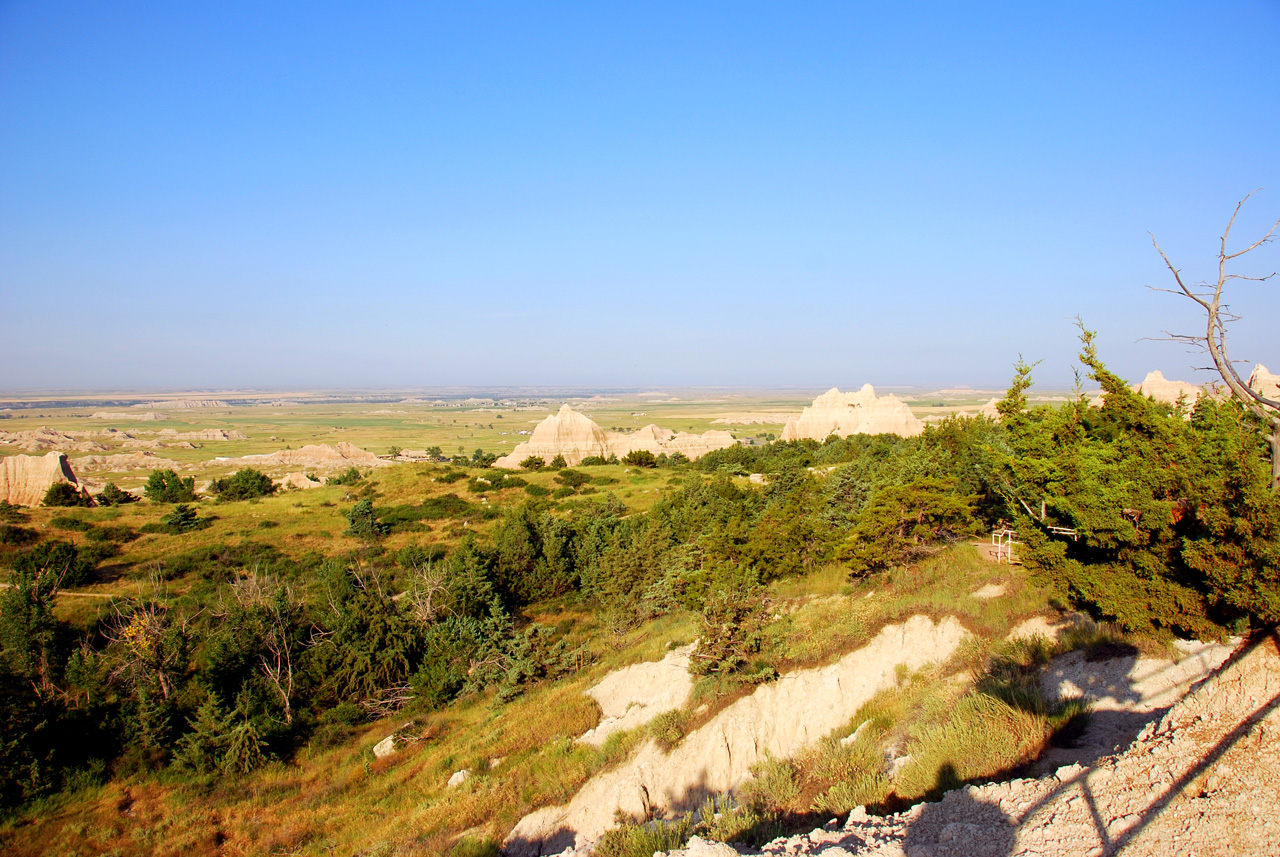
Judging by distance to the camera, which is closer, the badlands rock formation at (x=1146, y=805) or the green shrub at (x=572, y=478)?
the badlands rock formation at (x=1146, y=805)

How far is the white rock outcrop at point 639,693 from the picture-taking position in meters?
13.2

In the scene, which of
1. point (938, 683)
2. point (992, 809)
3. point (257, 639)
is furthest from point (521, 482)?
point (992, 809)

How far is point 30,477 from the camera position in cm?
4516

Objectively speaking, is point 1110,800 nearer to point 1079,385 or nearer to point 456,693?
point 1079,385

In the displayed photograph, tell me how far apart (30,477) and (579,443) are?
41.5 meters

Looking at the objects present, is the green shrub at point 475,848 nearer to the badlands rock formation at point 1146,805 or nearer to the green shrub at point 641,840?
the green shrub at point 641,840

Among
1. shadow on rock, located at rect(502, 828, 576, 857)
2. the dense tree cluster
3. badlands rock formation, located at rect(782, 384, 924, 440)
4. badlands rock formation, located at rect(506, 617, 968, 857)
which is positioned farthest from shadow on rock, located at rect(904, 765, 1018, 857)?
badlands rock formation, located at rect(782, 384, 924, 440)

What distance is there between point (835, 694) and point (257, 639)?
15995mm

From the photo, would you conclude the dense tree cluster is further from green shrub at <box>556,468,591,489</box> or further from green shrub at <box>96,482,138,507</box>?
green shrub at <box>96,482,138,507</box>

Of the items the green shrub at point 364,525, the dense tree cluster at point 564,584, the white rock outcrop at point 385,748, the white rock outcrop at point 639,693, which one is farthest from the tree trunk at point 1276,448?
the green shrub at point 364,525

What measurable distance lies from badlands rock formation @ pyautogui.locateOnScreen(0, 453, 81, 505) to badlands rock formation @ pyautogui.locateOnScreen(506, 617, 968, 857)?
167 ft

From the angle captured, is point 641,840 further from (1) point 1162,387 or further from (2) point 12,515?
(1) point 1162,387

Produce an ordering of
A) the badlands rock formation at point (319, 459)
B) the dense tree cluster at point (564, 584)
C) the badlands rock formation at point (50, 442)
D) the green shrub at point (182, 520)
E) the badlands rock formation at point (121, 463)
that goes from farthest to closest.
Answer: the badlands rock formation at point (50, 442) → the badlands rock formation at point (121, 463) → the badlands rock formation at point (319, 459) → the green shrub at point (182, 520) → the dense tree cluster at point (564, 584)

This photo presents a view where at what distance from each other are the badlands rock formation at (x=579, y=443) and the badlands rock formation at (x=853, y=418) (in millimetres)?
14777
